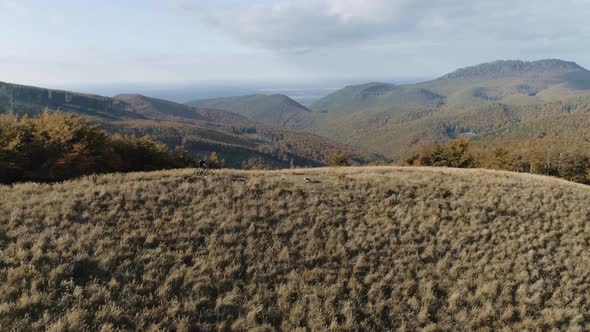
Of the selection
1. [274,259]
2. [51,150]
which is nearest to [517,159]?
[274,259]

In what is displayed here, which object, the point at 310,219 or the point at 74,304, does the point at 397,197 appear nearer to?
the point at 310,219

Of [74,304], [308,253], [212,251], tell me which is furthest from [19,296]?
[308,253]

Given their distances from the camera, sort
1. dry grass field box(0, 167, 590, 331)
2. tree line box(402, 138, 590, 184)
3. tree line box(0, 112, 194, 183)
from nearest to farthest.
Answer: dry grass field box(0, 167, 590, 331) < tree line box(0, 112, 194, 183) < tree line box(402, 138, 590, 184)

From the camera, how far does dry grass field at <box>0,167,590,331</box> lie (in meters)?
7.89

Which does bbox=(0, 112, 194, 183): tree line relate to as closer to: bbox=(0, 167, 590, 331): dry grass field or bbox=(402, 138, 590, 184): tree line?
bbox=(0, 167, 590, 331): dry grass field

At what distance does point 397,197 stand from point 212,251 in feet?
37.8

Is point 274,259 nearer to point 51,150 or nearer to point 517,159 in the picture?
point 51,150

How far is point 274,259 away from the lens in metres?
10.7

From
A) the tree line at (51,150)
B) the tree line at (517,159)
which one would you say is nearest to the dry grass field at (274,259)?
the tree line at (51,150)

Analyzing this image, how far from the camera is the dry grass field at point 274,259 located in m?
7.89

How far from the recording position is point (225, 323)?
785 centimetres

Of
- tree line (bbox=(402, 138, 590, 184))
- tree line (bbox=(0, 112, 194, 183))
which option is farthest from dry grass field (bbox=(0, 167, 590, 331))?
tree line (bbox=(402, 138, 590, 184))

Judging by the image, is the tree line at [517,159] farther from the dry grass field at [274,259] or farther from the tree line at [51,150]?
the tree line at [51,150]

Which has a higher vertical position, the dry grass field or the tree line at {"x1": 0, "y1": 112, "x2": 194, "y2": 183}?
the tree line at {"x1": 0, "y1": 112, "x2": 194, "y2": 183}
